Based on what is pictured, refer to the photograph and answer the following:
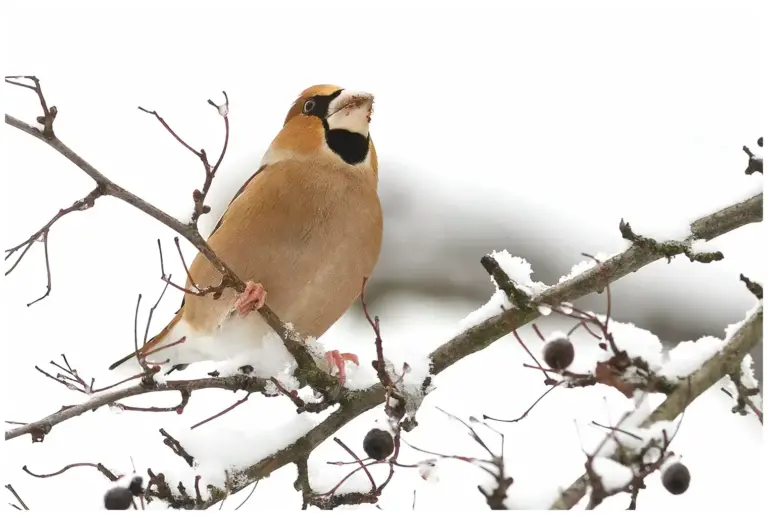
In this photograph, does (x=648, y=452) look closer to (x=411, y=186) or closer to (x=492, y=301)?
(x=492, y=301)

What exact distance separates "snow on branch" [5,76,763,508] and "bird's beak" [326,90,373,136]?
1217mm

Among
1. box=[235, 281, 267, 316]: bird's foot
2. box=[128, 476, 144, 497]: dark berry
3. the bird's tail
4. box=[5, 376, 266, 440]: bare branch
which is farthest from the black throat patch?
box=[128, 476, 144, 497]: dark berry

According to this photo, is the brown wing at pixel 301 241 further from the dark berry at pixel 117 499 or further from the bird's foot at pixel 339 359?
the dark berry at pixel 117 499

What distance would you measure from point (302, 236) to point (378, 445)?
1.20 m

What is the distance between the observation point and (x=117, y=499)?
2338mm

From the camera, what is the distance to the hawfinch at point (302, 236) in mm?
3355

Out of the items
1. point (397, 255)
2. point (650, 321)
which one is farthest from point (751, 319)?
point (397, 255)

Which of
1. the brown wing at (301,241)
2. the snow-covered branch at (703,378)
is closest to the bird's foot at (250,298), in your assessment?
the brown wing at (301,241)

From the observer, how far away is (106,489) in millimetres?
2395

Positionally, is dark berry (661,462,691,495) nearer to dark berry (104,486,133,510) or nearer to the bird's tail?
dark berry (104,486,133,510)

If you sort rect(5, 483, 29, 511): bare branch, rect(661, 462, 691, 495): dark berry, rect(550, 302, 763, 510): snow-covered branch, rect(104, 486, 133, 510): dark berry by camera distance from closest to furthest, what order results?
rect(550, 302, 763, 510): snow-covered branch → rect(661, 462, 691, 495): dark berry → rect(104, 486, 133, 510): dark berry → rect(5, 483, 29, 511): bare branch

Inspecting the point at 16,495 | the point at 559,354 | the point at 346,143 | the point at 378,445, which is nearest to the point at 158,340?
the point at 346,143

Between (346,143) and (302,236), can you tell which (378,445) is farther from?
(346,143)

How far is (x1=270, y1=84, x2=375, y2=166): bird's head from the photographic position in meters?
3.67
